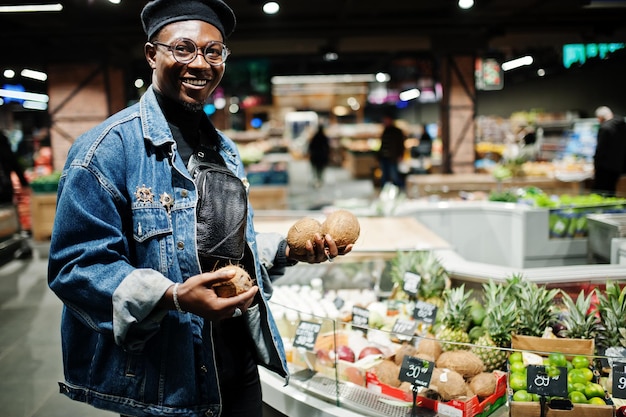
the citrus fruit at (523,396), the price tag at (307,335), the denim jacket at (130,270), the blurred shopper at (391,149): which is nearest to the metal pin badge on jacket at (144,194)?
the denim jacket at (130,270)

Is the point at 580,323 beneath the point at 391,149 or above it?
beneath

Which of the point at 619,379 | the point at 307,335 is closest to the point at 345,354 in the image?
the point at 307,335

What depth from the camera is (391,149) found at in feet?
38.4

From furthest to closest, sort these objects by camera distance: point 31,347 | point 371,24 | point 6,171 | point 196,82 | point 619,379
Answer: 1. point 371,24
2. point 6,171
3. point 31,347
4. point 619,379
5. point 196,82

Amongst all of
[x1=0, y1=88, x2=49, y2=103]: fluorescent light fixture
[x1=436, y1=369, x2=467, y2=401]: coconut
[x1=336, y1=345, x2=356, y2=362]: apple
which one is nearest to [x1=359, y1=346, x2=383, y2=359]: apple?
[x1=336, y1=345, x2=356, y2=362]: apple

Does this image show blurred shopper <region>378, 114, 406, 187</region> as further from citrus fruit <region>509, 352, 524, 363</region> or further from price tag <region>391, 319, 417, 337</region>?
citrus fruit <region>509, 352, 524, 363</region>

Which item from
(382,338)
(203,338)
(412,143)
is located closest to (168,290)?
(203,338)

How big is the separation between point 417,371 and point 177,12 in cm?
166

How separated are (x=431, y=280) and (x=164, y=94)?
2263mm

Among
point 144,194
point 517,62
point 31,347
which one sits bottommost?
point 31,347

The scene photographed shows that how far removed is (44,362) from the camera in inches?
151

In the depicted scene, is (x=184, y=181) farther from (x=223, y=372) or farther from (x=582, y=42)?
(x=582, y=42)

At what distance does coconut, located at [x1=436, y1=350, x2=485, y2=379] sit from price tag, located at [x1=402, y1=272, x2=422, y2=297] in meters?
0.77

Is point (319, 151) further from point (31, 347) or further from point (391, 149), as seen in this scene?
point (31, 347)
